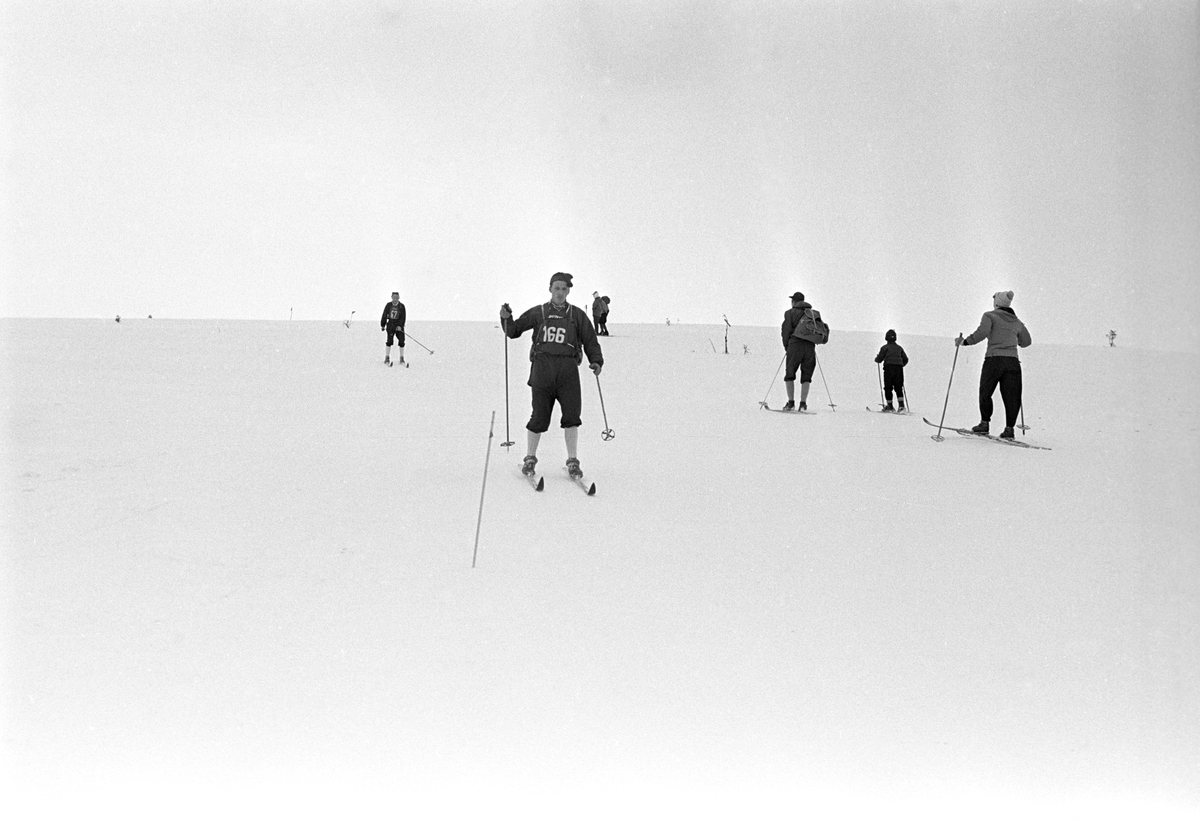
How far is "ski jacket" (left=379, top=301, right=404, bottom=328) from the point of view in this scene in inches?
634

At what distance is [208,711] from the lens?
2852 mm

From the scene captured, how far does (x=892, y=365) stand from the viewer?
12.3m

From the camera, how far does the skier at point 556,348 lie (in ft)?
20.8

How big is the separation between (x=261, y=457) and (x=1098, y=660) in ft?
A: 21.5

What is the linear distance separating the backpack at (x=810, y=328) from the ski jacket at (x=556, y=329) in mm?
5672

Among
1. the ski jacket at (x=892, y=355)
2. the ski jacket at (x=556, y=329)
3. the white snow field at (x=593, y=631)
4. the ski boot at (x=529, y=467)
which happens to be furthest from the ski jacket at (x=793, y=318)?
the ski boot at (x=529, y=467)

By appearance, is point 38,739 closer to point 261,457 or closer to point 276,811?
point 276,811

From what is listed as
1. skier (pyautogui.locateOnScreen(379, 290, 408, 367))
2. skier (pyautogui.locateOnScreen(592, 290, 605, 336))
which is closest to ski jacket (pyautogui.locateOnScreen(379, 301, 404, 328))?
skier (pyautogui.locateOnScreen(379, 290, 408, 367))

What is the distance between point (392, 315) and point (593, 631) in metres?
13.6

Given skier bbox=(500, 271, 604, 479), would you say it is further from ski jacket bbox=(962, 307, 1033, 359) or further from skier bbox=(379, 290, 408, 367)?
skier bbox=(379, 290, 408, 367)

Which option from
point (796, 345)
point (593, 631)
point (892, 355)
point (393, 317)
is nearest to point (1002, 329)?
point (796, 345)

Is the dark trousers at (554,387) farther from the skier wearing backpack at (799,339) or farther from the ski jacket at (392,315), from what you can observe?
the ski jacket at (392,315)

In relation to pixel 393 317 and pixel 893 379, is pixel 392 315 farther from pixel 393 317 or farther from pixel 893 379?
pixel 893 379

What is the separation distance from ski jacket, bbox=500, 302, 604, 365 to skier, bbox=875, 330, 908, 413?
711 cm
